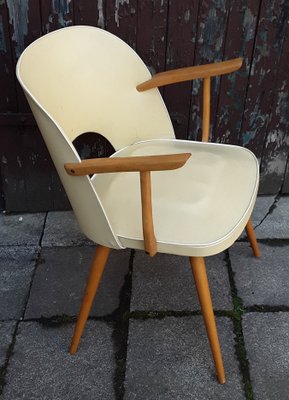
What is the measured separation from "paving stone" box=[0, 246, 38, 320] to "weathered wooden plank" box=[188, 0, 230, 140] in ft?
3.01

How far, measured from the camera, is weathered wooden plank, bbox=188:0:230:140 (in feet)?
6.38

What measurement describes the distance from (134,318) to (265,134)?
1.02 m

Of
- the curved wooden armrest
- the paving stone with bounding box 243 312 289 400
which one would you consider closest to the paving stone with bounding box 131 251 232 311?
the paving stone with bounding box 243 312 289 400

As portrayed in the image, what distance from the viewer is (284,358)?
1629 mm

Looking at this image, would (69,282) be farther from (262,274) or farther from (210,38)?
(210,38)

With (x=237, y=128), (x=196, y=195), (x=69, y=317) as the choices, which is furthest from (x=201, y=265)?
(x=237, y=128)

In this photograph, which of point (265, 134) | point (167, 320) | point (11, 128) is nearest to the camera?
point (167, 320)

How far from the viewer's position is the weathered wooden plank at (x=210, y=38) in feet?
6.38

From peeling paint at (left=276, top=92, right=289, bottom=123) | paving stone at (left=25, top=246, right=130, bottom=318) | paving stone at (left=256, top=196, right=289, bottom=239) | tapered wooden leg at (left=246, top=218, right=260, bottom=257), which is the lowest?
paving stone at (left=25, top=246, right=130, bottom=318)

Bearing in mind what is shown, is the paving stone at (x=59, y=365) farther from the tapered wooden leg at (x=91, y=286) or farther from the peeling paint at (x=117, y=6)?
the peeling paint at (x=117, y=6)

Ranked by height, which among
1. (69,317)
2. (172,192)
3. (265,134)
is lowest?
(69,317)

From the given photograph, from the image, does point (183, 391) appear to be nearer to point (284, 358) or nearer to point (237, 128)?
point (284, 358)

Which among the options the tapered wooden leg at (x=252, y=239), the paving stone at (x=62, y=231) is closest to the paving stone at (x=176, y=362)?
the tapered wooden leg at (x=252, y=239)

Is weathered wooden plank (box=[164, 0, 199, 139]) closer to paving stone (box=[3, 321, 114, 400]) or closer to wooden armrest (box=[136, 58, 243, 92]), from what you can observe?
wooden armrest (box=[136, 58, 243, 92])
